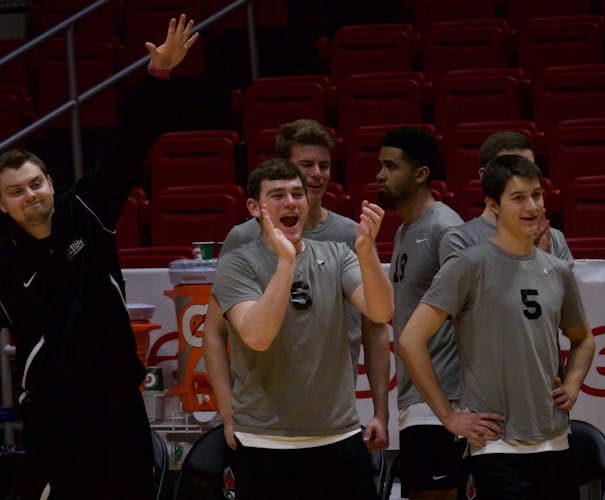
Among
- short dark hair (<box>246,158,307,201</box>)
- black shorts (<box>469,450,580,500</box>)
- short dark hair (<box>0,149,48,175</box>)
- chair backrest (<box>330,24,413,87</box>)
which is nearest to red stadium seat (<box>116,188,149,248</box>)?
chair backrest (<box>330,24,413,87</box>)

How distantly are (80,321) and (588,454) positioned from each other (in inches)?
69.8

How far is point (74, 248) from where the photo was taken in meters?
3.68

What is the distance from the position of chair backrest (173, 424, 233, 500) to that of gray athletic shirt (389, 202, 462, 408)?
2.22 ft

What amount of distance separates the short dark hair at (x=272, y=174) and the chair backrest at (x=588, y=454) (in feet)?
4.33

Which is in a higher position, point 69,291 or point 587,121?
point 587,121

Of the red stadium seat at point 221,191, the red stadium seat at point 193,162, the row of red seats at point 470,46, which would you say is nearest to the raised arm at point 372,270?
the red stadium seat at point 221,191

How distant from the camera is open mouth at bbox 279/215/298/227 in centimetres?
351

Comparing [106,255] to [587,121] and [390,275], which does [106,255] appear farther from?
[587,121]

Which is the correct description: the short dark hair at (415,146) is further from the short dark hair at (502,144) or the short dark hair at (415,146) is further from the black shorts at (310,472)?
the black shorts at (310,472)

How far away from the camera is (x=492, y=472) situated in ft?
11.0

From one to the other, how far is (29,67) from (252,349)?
225 inches

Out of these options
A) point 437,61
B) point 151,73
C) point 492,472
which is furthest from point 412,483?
point 437,61

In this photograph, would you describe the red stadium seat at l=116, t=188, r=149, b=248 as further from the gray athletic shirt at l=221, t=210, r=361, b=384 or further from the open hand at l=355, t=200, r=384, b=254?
the open hand at l=355, t=200, r=384, b=254

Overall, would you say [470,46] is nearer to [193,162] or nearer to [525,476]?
[193,162]
